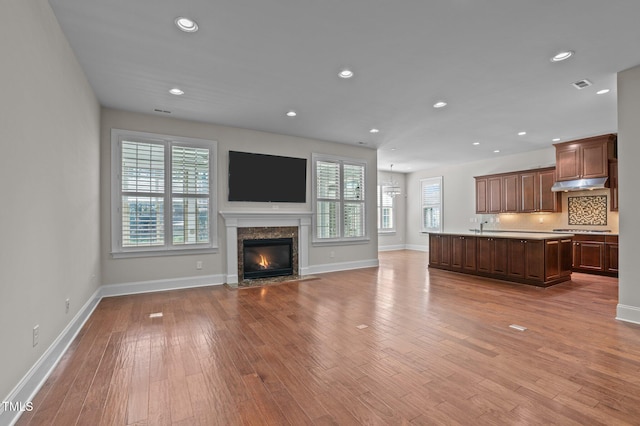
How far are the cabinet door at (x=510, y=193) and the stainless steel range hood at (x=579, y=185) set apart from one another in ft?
2.82

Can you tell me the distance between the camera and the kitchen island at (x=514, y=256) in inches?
204

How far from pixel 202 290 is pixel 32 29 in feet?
12.7

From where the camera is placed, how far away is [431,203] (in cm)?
1062

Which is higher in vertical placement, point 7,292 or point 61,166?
point 61,166

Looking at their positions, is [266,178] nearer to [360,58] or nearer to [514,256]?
[360,58]

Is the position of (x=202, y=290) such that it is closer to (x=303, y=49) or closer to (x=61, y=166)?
(x=61, y=166)

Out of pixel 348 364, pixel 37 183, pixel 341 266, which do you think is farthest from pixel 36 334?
pixel 341 266

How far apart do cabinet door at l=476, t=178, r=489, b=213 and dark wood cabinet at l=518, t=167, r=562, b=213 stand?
930 millimetres

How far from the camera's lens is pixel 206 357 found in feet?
8.52

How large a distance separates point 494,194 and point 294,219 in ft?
18.9

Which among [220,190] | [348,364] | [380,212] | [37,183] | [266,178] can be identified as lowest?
[348,364]

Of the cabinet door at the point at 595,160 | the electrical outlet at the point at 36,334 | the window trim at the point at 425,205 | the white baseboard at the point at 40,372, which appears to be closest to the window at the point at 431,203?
the window trim at the point at 425,205

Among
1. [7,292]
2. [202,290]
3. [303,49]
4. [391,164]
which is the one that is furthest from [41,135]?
[391,164]

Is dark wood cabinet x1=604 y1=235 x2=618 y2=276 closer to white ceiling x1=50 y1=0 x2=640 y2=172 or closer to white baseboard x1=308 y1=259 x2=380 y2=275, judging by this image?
white ceiling x1=50 y1=0 x2=640 y2=172
